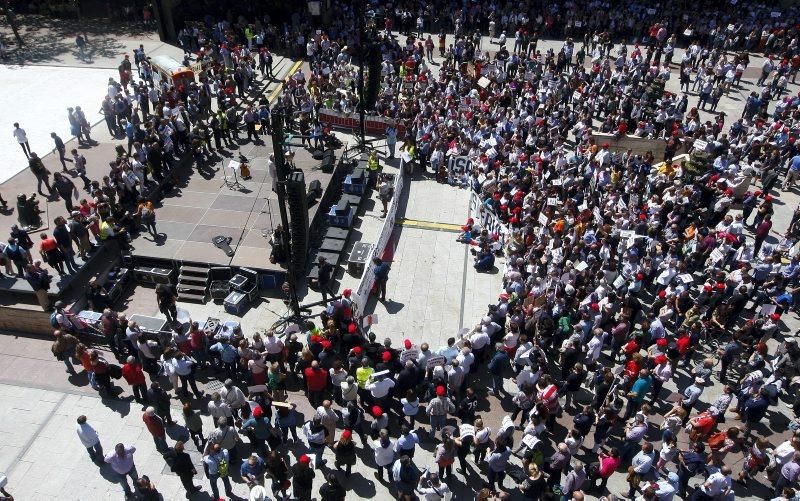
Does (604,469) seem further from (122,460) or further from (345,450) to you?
(122,460)

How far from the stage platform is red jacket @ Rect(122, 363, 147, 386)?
490 cm

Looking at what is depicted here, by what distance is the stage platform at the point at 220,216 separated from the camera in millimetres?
17297

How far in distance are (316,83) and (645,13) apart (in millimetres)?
23305

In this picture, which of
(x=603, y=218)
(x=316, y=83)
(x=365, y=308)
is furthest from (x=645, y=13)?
(x=365, y=308)

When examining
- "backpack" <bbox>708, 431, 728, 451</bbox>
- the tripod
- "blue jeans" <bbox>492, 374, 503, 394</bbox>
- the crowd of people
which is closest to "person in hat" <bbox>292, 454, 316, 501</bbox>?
the crowd of people

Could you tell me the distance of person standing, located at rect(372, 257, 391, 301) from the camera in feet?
52.7

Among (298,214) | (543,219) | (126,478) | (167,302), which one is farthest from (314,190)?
(126,478)

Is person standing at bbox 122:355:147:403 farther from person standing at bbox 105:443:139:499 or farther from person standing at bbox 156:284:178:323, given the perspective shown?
person standing at bbox 156:284:178:323

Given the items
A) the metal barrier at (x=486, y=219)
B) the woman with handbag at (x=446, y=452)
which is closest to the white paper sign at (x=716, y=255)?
the metal barrier at (x=486, y=219)

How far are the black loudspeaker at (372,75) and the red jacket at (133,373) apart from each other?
14.4m

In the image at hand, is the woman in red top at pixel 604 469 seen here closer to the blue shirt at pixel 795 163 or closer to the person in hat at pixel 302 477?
the person in hat at pixel 302 477

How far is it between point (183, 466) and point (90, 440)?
2.22m

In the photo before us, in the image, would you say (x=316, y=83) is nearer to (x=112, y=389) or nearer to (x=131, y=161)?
(x=131, y=161)

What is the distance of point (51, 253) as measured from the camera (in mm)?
15477
